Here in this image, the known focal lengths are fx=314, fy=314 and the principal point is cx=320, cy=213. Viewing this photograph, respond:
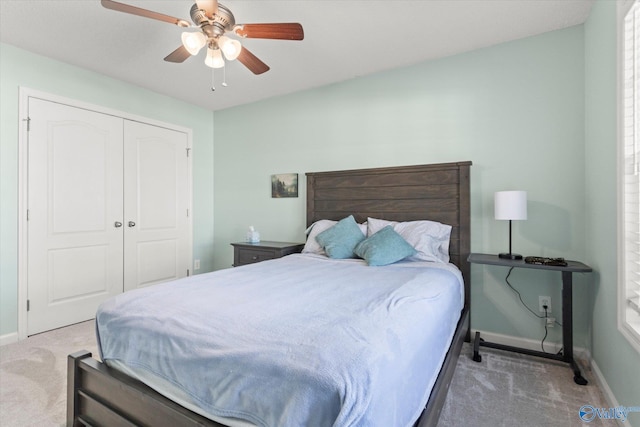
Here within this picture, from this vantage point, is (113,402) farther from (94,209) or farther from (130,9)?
(94,209)

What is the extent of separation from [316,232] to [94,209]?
2.40 m

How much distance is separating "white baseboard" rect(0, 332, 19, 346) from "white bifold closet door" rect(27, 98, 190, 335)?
11cm

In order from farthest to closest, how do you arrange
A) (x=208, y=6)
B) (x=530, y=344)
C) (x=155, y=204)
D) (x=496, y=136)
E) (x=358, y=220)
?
(x=155, y=204), (x=358, y=220), (x=496, y=136), (x=530, y=344), (x=208, y=6)

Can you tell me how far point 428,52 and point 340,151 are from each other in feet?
4.22

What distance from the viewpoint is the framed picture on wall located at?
389cm

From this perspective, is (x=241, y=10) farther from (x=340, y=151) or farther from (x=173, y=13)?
(x=340, y=151)

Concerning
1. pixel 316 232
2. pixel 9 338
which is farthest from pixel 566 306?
pixel 9 338

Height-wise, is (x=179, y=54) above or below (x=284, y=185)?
above

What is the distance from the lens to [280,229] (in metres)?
4.03

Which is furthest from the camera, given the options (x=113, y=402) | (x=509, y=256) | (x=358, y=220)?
(x=358, y=220)

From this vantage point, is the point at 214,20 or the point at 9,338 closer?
the point at 214,20

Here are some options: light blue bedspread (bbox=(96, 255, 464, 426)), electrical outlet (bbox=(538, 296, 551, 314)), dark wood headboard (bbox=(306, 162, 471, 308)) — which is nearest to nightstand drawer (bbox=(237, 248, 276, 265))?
dark wood headboard (bbox=(306, 162, 471, 308))

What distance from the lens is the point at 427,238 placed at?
8.96ft

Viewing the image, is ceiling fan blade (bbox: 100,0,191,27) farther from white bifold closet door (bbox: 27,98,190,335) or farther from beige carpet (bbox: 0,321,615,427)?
beige carpet (bbox: 0,321,615,427)
